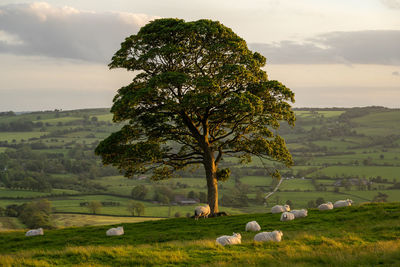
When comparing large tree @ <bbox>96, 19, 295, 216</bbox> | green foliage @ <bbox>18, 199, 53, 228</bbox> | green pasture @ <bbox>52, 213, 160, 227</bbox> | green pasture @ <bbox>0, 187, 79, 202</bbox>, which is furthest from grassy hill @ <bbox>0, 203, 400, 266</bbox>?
green pasture @ <bbox>0, 187, 79, 202</bbox>

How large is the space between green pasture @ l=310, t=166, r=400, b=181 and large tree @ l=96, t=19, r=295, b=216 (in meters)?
104

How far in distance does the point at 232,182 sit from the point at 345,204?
11122 centimetres

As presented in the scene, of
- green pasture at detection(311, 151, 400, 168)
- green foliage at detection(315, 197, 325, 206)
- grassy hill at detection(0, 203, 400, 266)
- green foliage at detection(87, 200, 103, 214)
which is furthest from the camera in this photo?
green pasture at detection(311, 151, 400, 168)

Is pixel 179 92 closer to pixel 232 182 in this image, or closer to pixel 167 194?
pixel 167 194

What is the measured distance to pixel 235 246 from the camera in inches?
728

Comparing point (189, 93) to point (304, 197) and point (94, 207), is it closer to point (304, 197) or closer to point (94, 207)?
point (94, 207)

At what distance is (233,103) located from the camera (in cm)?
2772

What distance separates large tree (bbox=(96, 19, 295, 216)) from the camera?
28.8 meters

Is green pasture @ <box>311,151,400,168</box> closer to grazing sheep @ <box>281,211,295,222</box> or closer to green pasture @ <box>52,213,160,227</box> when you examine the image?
green pasture @ <box>52,213,160,227</box>

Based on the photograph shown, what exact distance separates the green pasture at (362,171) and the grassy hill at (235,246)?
105m

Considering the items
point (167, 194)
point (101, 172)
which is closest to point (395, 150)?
point (167, 194)

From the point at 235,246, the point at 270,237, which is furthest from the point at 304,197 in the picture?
the point at 235,246

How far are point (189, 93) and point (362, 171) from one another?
11892 centimetres

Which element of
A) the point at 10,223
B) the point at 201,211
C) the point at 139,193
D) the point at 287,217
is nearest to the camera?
the point at 287,217
